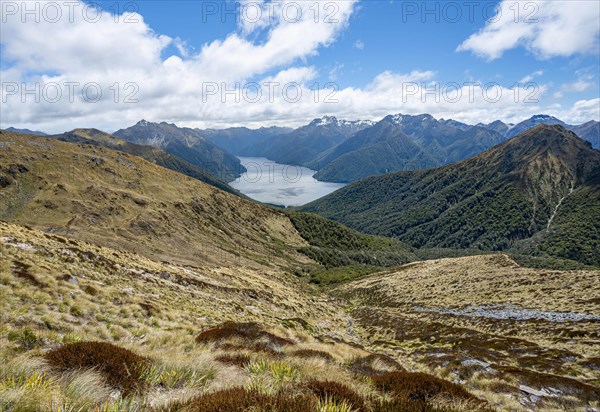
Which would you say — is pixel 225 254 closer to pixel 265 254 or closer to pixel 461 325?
pixel 265 254

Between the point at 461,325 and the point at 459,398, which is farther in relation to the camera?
the point at 461,325

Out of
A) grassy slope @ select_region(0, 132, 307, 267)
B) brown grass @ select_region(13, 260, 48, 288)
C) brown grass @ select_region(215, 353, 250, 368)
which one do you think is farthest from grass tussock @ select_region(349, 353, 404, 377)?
grassy slope @ select_region(0, 132, 307, 267)

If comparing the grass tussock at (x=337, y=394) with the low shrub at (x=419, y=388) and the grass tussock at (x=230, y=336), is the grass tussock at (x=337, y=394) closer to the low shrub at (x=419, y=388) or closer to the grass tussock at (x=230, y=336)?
the low shrub at (x=419, y=388)

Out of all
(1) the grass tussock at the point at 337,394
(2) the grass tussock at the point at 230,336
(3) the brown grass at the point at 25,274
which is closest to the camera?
(1) the grass tussock at the point at 337,394

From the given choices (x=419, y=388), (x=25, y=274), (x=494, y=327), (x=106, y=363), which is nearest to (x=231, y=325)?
(x=25, y=274)

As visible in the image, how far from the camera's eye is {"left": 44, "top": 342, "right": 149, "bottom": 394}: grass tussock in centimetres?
627

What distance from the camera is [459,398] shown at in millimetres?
7250

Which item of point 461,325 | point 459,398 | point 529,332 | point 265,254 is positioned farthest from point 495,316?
point 265,254

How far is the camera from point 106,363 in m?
6.68

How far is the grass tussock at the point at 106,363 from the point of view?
6270 millimetres

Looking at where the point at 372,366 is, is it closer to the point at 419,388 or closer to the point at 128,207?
the point at 419,388

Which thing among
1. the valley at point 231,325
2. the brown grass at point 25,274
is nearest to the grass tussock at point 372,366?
the valley at point 231,325

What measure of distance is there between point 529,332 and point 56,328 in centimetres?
4115

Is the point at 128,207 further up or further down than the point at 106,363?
further down
